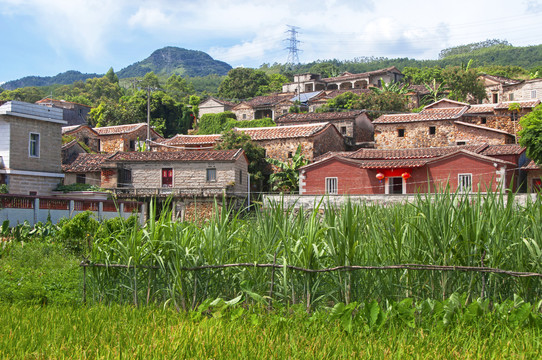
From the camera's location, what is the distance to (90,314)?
6.32 metres

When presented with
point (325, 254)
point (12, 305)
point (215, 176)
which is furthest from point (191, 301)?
point (215, 176)

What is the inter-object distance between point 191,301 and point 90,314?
116 cm

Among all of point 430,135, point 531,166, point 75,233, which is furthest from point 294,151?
point 75,233

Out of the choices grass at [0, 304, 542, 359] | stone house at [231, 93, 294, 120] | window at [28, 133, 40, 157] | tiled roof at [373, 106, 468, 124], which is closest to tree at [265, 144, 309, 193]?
tiled roof at [373, 106, 468, 124]

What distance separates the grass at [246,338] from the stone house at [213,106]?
49.4 metres

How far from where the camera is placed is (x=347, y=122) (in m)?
41.0

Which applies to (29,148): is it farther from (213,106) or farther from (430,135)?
(213,106)

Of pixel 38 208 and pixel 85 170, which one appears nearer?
pixel 38 208

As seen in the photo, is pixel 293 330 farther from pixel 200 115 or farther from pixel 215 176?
pixel 200 115

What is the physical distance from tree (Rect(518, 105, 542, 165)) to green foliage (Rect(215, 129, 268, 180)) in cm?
1510

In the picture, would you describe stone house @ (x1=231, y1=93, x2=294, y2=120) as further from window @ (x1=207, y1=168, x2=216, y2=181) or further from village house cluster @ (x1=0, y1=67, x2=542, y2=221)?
window @ (x1=207, y1=168, x2=216, y2=181)

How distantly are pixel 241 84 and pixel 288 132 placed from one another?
Result: 97.2 ft

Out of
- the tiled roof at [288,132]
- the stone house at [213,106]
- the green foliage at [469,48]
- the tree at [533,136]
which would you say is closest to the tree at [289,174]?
the tiled roof at [288,132]

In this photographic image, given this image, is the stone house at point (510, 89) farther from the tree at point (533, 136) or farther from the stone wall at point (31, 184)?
the stone wall at point (31, 184)
